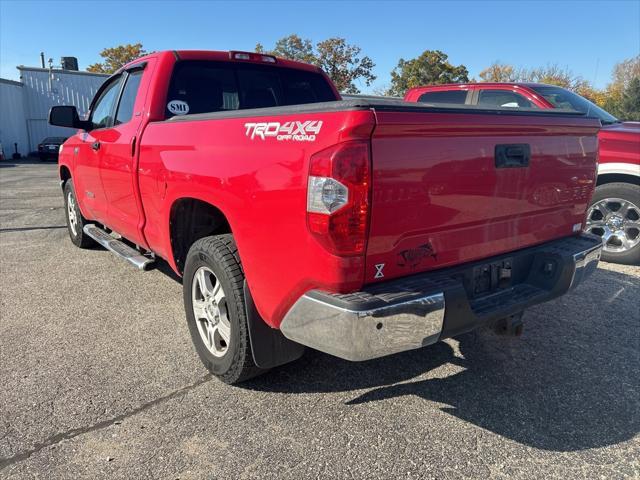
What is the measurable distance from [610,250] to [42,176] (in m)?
17.8

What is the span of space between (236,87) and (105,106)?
168cm

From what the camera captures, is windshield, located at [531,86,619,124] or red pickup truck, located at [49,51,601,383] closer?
red pickup truck, located at [49,51,601,383]

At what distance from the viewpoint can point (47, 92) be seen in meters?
27.6

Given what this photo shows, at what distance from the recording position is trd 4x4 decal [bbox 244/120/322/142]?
6.79 ft

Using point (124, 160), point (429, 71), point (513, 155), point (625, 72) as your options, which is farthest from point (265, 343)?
point (625, 72)

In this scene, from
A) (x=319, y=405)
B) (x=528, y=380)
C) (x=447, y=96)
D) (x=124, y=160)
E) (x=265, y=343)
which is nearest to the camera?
(x=265, y=343)

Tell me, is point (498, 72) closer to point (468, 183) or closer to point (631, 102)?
point (631, 102)

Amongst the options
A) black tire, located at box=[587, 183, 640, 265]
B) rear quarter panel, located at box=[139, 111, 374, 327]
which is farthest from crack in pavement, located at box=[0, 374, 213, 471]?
black tire, located at box=[587, 183, 640, 265]

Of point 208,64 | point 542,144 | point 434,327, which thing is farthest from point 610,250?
point 208,64

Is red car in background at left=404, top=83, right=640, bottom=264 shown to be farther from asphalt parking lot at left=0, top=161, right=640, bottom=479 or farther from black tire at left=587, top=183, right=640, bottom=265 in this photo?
asphalt parking lot at left=0, top=161, right=640, bottom=479

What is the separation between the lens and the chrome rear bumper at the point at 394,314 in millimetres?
2023

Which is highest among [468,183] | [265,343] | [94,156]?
[468,183]

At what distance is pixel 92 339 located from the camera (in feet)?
12.0

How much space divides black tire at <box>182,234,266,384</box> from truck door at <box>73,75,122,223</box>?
2.17 metres
